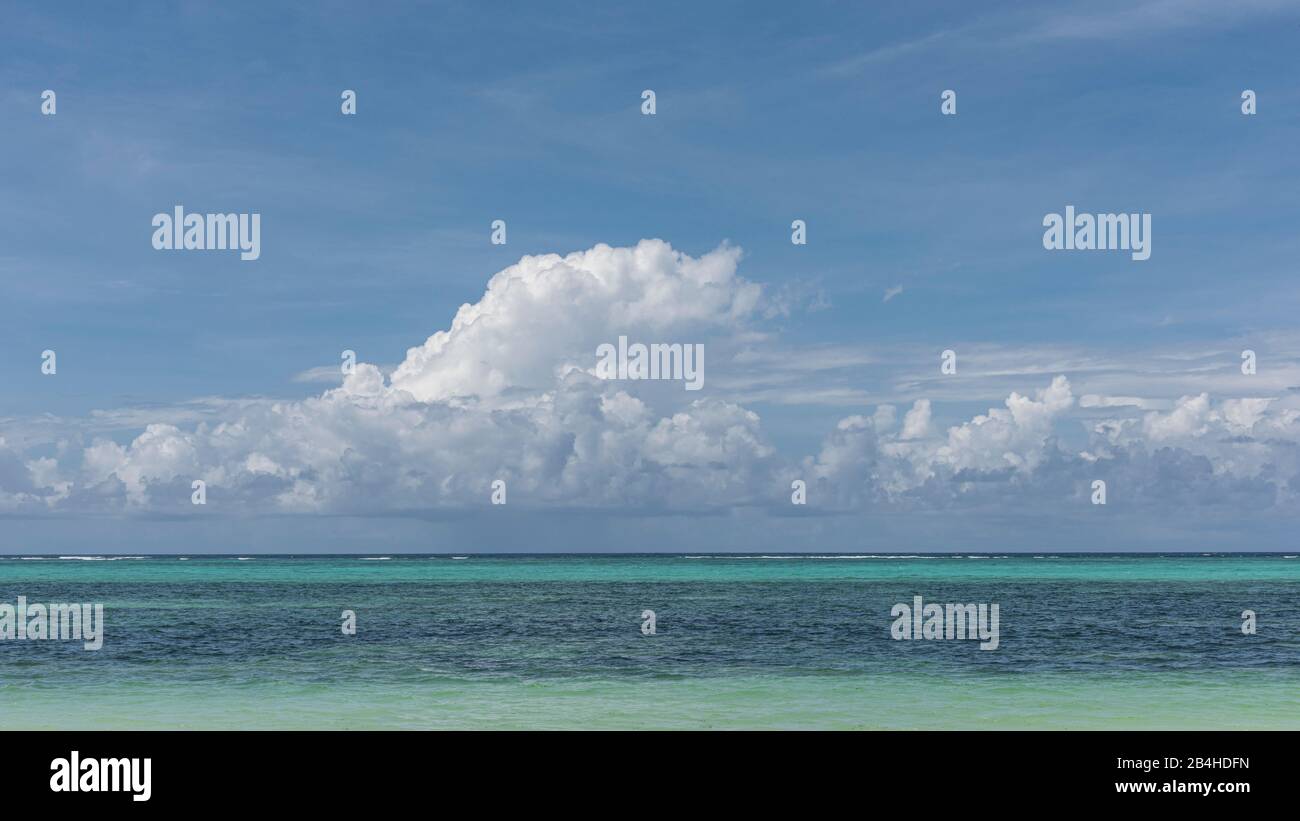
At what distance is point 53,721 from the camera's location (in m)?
25.2

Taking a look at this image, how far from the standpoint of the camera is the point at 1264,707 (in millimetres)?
26844
